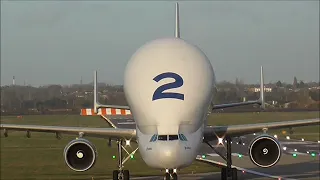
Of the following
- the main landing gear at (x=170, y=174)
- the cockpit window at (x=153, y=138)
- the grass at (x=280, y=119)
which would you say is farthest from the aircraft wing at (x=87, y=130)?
the grass at (x=280, y=119)

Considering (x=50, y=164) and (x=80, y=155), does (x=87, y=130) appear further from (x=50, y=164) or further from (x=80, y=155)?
(x=50, y=164)

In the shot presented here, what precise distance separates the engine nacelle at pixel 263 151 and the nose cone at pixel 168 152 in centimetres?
524

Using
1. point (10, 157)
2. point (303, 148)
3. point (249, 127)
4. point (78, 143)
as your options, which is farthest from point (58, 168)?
point (303, 148)

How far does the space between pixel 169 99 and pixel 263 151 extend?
5488 millimetres

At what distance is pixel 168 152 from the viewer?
1372 centimetres

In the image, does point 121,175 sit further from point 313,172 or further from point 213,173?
point 313,172

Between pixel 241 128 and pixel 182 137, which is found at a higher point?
pixel 241 128

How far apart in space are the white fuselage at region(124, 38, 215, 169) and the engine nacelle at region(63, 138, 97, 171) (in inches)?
135

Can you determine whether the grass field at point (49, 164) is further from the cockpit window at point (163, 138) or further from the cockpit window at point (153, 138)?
the cockpit window at point (163, 138)

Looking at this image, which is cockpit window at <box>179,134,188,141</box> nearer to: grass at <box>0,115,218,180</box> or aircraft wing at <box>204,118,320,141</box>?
aircraft wing at <box>204,118,320,141</box>

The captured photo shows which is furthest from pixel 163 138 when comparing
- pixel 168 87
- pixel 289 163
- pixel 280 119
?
pixel 280 119

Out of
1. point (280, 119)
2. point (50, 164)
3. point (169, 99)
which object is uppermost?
point (280, 119)

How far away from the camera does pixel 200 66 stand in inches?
602

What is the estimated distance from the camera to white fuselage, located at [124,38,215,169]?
46.1 feet
